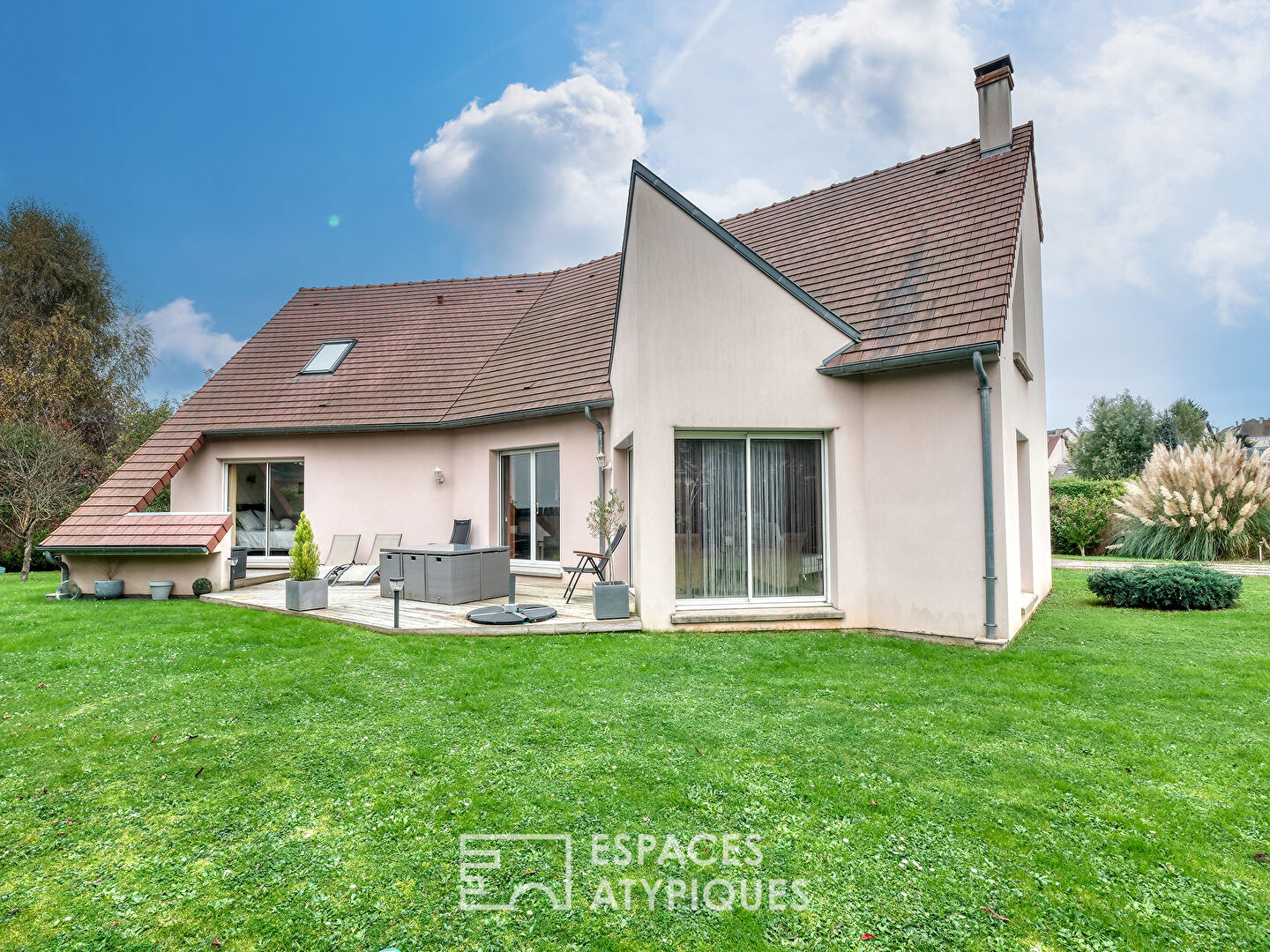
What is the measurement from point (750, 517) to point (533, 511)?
501 cm

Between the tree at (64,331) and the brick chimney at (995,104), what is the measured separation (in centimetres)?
2582

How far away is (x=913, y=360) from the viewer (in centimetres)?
678

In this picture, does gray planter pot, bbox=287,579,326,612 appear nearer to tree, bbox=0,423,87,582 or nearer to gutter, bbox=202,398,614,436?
gutter, bbox=202,398,614,436

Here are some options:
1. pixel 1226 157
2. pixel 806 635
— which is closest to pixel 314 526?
pixel 806 635

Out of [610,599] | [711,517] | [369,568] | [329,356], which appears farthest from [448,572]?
[329,356]

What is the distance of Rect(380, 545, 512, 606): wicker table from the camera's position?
28.6 ft

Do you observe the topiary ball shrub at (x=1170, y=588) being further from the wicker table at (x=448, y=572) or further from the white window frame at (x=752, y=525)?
the wicker table at (x=448, y=572)

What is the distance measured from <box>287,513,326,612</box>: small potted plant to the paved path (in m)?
13.1

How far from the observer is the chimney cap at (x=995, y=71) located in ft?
29.2

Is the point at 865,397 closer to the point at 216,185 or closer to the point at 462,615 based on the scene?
the point at 462,615

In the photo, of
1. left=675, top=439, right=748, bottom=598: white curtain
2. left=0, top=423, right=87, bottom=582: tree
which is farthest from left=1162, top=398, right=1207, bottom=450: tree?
left=0, top=423, right=87, bottom=582: tree

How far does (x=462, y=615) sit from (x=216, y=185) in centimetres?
3659

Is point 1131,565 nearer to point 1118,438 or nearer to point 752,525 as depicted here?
point 752,525

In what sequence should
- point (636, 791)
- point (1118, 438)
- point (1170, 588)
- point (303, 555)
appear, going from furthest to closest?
point (1118, 438) → point (1170, 588) → point (303, 555) → point (636, 791)
